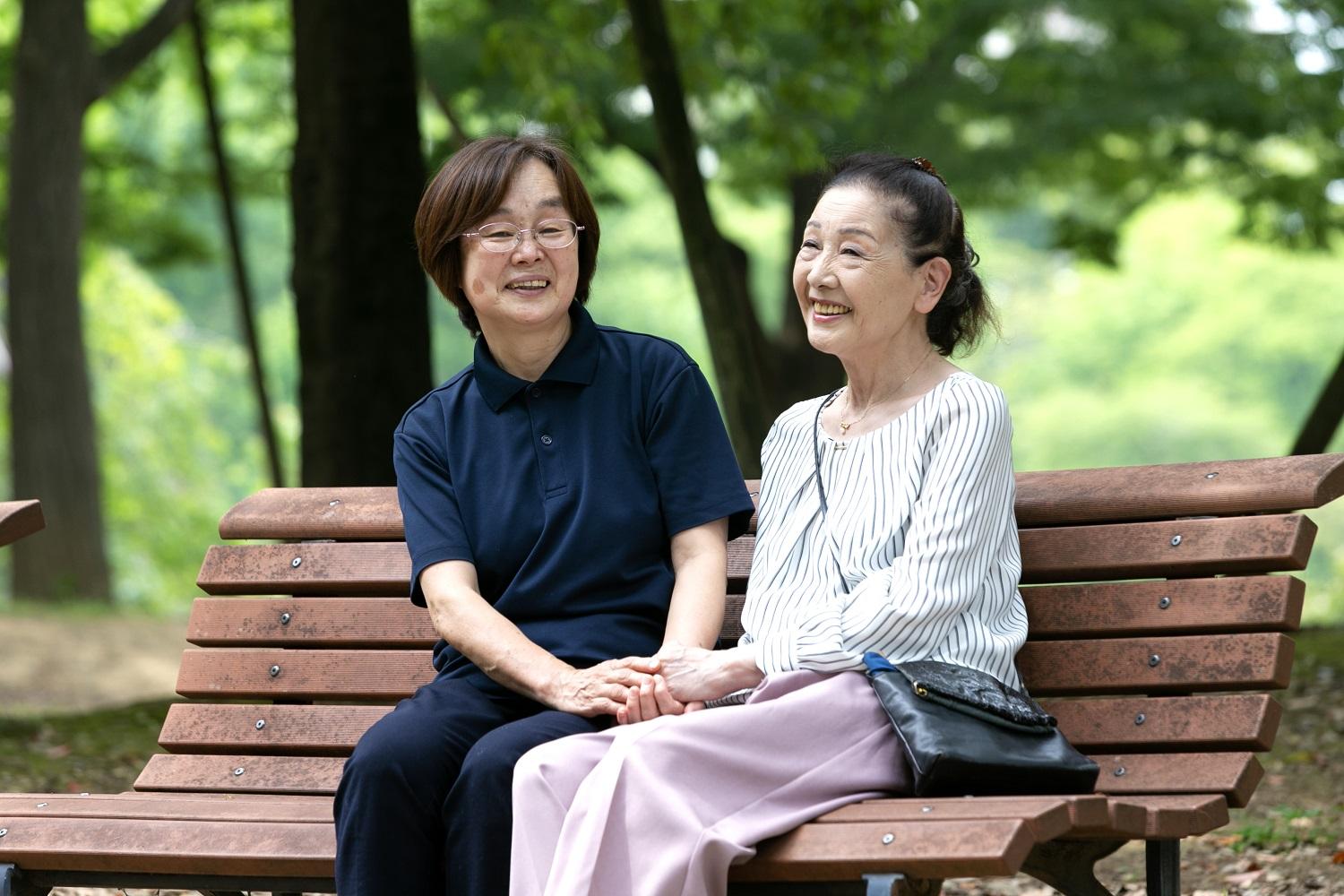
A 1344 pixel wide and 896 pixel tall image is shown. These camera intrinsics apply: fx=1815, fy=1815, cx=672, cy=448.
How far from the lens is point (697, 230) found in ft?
22.6

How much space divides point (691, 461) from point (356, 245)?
382 centimetres

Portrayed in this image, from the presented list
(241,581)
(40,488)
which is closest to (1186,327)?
(40,488)

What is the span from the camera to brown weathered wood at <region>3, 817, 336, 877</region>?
341 cm

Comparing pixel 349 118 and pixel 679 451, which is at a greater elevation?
pixel 349 118

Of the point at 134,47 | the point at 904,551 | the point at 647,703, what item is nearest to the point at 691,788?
the point at 647,703

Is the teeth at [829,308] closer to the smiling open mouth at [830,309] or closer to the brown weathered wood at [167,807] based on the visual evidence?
the smiling open mouth at [830,309]

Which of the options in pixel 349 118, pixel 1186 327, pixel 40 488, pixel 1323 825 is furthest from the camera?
pixel 1186 327

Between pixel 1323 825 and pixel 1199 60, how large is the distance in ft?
32.7

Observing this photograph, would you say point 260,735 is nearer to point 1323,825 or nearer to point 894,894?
point 894,894

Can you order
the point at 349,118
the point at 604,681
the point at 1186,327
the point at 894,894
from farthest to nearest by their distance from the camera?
the point at 1186,327 < the point at 349,118 < the point at 604,681 < the point at 894,894

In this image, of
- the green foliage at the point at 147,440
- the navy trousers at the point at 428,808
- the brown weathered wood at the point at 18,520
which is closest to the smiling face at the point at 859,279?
the navy trousers at the point at 428,808

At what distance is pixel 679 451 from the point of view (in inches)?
147

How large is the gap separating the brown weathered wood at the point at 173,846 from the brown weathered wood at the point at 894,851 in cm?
90

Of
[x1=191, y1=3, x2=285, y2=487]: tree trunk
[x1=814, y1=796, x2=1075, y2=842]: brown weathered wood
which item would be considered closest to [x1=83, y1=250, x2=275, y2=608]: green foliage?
[x1=191, y1=3, x2=285, y2=487]: tree trunk
